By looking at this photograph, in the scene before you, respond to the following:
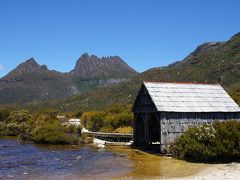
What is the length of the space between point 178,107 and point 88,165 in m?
9.49

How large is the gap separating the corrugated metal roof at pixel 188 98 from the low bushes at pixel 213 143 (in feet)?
12.0

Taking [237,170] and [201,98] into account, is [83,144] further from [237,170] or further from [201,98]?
[237,170]

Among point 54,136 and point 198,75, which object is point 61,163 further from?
point 198,75

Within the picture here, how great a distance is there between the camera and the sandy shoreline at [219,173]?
22750 mm

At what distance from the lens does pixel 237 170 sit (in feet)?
81.5

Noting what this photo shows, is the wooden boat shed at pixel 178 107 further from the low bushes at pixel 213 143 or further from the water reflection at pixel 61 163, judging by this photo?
the water reflection at pixel 61 163

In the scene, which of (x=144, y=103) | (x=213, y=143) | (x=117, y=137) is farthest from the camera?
(x=117, y=137)

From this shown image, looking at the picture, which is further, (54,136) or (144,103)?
(54,136)

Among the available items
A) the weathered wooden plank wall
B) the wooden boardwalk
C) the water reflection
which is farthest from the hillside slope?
the water reflection

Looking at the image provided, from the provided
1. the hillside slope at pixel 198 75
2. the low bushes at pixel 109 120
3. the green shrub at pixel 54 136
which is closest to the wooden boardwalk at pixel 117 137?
the green shrub at pixel 54 136

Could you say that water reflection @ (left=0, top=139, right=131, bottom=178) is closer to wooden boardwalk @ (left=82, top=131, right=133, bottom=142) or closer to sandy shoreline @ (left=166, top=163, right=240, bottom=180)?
sandy shoreline @ (left=166, top=163, right=240, bottom=180)

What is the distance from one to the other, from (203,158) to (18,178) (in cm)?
1343

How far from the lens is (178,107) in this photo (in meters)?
35.6


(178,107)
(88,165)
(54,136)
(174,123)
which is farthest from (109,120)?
(88,165)
